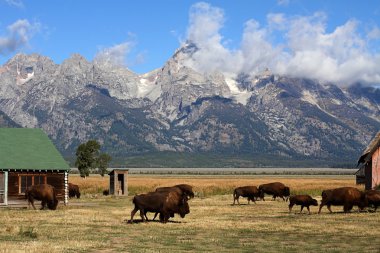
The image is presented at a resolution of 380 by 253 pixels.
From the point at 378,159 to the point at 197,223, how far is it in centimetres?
3494

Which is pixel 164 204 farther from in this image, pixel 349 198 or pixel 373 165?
pixel 373 165

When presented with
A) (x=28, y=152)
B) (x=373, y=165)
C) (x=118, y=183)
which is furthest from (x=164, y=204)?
(x=118, y=183)

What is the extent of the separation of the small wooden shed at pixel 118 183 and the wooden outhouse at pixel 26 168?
46.4ft

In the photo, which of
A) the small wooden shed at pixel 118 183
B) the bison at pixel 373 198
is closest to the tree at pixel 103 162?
the small wooden shed at pixel 118 183

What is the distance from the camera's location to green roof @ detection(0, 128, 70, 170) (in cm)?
5469

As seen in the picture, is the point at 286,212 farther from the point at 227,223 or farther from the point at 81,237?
the point at 81,237

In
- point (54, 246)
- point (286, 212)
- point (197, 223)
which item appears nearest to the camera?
point (54, 246)

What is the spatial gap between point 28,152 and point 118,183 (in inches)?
705

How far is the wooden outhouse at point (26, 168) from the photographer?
2132 inches

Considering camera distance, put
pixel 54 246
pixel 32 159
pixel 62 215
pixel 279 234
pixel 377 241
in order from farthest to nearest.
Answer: pixel 32 159, pixel 62 215, pixel 279 234, pixel 377 241, pixel 54 246

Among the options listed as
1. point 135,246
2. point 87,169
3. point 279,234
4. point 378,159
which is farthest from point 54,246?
point 87,169

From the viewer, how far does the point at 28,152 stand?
57094 millimetres

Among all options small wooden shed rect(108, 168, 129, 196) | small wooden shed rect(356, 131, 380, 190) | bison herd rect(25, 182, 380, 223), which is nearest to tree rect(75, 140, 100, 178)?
small wooden shed rect(108, 168, 129, 196)

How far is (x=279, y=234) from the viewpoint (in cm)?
3072
